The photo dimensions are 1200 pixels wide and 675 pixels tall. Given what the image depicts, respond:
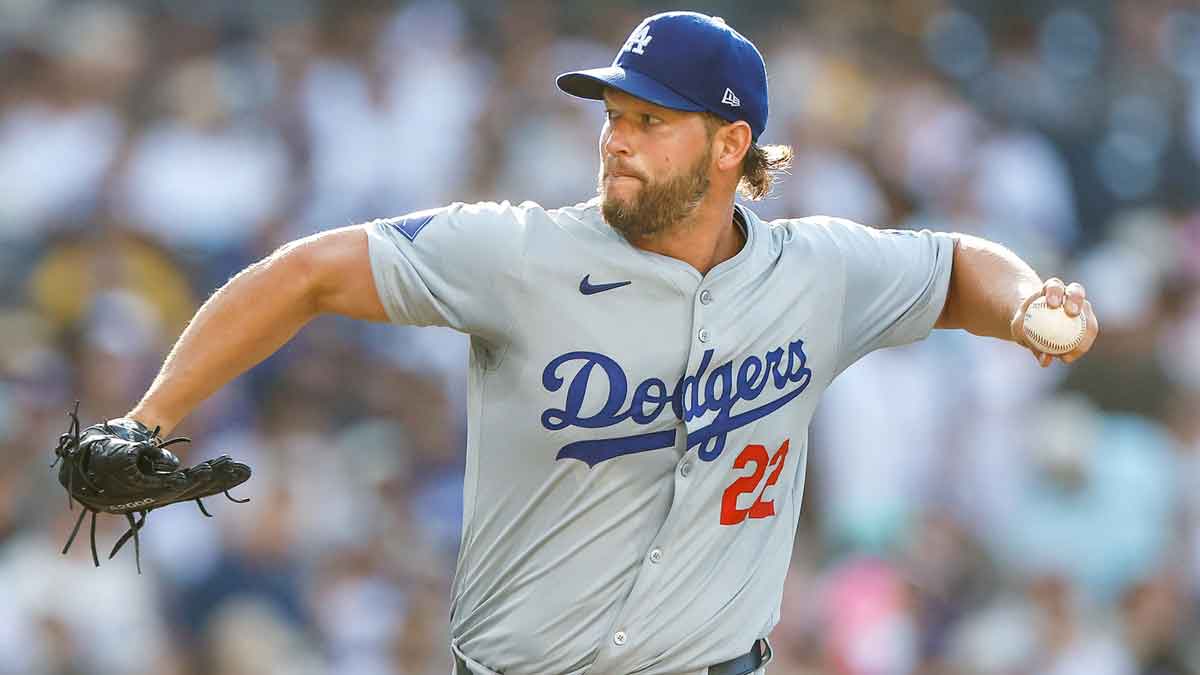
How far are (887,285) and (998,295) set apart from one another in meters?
0.26

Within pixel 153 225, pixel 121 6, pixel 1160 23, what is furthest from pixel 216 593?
pixel 1160 23

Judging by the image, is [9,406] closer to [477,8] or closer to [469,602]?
[477,8]

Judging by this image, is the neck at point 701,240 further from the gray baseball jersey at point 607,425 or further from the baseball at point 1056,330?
the baseball at point 1056,330

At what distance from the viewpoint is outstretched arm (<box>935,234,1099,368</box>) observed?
11.8 ft

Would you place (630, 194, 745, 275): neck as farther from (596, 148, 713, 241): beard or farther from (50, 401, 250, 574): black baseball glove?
(50, 401, 250, 574): black baseball glove

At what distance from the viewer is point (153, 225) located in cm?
834

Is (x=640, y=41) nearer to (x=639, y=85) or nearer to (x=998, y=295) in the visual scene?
(x=639, y=85)

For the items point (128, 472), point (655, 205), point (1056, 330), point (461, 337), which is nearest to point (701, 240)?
point (655, 205)

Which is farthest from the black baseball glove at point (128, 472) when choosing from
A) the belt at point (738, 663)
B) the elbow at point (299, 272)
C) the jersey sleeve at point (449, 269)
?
the belt at point (738, 663)

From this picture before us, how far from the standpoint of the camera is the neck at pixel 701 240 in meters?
3.85

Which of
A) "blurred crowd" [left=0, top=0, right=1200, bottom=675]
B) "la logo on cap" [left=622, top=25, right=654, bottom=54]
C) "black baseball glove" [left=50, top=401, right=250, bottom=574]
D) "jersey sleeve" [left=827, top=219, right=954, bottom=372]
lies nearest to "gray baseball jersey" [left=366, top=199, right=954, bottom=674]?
"jersey sleeve" [left=827, top=219, right=954, bottom=372]

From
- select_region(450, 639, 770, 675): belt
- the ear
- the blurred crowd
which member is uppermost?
the ear

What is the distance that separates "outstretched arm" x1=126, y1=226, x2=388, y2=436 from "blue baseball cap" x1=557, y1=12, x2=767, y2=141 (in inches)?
25.7

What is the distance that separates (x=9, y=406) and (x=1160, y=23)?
6.31m
